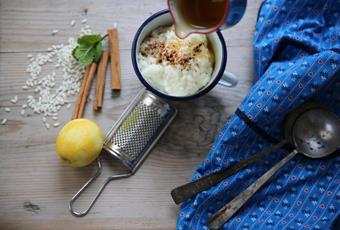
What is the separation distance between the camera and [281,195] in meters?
0.81

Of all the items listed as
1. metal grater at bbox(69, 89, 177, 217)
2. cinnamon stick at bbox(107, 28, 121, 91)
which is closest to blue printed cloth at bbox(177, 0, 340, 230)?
metal grater at bbox(69, 89, 177, 217)

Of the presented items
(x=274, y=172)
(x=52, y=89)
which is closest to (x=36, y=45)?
(x=52, y=89)

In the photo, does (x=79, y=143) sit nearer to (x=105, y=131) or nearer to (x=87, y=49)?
(x=105, y=131)

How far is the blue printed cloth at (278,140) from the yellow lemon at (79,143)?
199 mm

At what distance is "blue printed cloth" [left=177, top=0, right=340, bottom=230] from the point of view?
784mm

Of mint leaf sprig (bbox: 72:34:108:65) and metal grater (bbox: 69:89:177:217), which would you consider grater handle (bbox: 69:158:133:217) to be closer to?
metal grater (bbox: 69:89:177:217)

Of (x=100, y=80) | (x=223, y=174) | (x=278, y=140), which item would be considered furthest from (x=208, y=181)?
(x=100, y=80)

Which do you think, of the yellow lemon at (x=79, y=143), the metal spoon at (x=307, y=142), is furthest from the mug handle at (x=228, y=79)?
the yellow lemon at (x=79, y=143)

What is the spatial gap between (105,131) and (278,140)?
1.11 feet

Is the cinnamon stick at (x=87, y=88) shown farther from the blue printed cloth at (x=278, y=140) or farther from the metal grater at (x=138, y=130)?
the blue printed cloth at (x=278, y=140)

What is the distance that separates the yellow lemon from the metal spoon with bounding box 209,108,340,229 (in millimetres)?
255

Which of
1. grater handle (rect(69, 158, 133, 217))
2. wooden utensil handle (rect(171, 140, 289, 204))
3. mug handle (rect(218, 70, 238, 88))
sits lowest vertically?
grater handle (rect(69, 158, 133, 217))

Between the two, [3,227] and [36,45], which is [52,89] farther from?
[3,227]

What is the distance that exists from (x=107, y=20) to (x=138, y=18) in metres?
0.06
